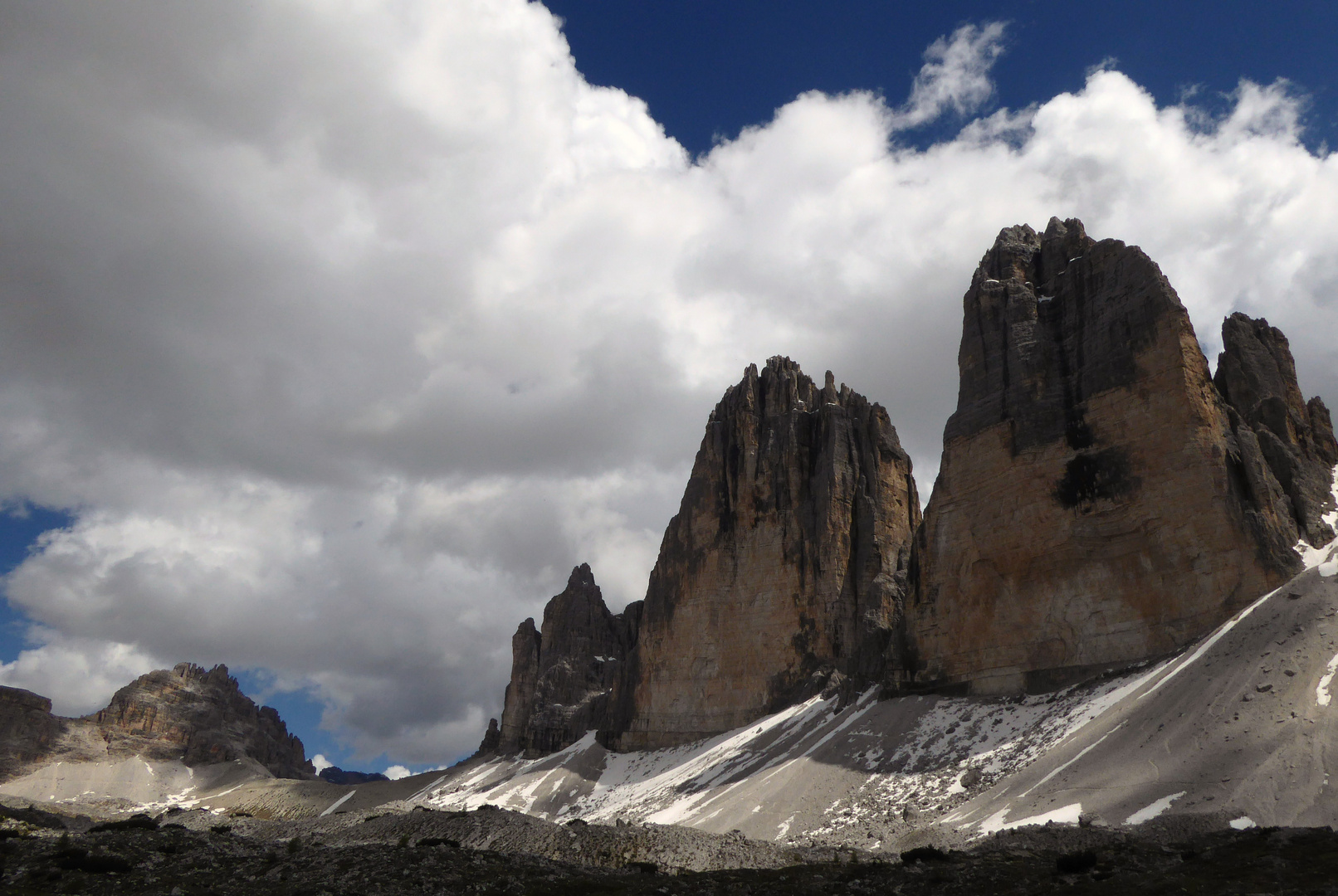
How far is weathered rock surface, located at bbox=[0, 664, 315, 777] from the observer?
149375mm

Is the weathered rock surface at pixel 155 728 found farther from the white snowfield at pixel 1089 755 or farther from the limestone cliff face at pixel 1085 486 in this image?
the limestone cliff face at pixel 1085 486

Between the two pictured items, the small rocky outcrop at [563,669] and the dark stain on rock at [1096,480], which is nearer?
the dark stain on rock at [1096,480]

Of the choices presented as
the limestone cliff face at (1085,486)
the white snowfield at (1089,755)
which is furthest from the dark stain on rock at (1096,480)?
the white snowfield at (1089,755)

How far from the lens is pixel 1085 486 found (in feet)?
167

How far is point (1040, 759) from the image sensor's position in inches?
1580

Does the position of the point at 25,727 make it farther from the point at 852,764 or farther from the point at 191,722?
the point at 852,764

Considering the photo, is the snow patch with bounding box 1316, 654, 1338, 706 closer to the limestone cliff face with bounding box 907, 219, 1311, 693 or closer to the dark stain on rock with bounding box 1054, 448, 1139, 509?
the limestone cliff face with bounding box 907, 219, 1311, 693

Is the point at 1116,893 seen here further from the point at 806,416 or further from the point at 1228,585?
the point at 806,416

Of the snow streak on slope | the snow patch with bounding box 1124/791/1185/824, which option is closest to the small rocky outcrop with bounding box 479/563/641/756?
the snow streak on slope

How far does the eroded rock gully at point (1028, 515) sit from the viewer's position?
4594cm

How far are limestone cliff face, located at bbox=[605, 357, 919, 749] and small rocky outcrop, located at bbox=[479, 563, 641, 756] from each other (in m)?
27.4

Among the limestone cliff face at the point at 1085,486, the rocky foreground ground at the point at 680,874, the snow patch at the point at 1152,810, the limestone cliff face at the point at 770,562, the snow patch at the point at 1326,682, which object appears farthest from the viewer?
the limestone cliff face at the point at 770,562

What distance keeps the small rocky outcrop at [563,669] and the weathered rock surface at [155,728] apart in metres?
56.7

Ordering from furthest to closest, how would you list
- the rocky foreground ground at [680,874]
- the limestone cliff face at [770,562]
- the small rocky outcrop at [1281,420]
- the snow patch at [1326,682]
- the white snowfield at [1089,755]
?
the limestone cliff face at [770,562] < the small rocky outcrop at [1281,420] < the snow patch at [1326,682] < the white snowfield at [1089,755] < the rocky foreground ground at [680,874]
